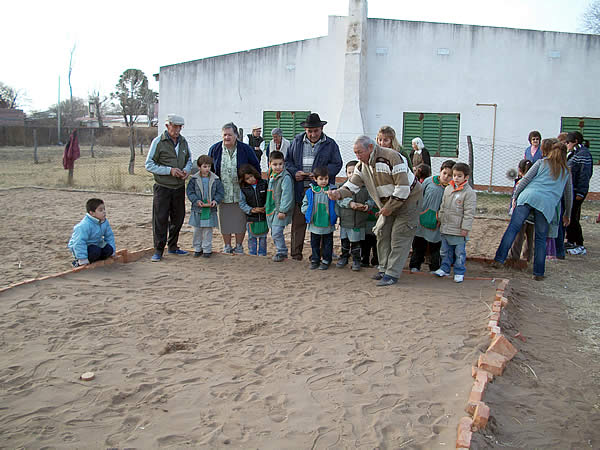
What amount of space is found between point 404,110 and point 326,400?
46.6 ft

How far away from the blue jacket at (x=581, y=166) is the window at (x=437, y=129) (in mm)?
8394

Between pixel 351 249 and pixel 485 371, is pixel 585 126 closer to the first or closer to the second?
pixel 351 249

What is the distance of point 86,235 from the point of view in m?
6.43

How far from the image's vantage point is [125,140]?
4106cm

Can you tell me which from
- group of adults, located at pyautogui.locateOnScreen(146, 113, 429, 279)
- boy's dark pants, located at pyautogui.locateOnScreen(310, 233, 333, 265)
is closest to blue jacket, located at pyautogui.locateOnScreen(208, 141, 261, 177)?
group of adults, located at pyautogui.locateOnScreen(146, 113, 429, 279)

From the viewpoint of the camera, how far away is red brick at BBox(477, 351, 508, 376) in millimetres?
3957

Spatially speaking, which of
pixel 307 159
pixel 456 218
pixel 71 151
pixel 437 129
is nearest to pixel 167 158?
pixel 307 159

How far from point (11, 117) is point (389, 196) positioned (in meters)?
42.9

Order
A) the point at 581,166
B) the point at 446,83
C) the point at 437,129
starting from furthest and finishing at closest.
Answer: the point at 437,129
the point at 446,83
the point at 581,166

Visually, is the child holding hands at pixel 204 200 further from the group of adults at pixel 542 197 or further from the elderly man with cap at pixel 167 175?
the group of adults at pixel 542 197

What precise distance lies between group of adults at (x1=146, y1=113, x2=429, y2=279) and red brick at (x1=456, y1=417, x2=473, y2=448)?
294 cm

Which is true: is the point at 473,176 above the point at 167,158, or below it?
below

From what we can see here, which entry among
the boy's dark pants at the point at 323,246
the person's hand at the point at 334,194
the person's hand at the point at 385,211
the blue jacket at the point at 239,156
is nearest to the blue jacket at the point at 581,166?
the person's hand at the point at 385,211

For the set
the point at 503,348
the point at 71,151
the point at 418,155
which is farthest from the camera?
the point at 71,151
